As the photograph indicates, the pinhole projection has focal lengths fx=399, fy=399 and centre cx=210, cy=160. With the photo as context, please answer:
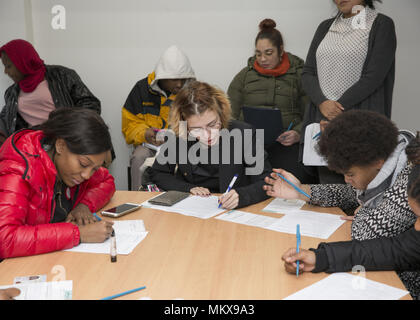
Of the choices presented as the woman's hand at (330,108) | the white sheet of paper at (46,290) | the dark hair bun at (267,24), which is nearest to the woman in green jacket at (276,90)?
the dark hair bun at (267,24)

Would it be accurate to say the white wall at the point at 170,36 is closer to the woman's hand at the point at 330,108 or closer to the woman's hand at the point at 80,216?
the woman's hand at the point at 330,108

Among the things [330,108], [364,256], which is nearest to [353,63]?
[330,108]

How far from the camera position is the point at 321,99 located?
2.51 meters

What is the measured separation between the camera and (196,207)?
6.03 feet

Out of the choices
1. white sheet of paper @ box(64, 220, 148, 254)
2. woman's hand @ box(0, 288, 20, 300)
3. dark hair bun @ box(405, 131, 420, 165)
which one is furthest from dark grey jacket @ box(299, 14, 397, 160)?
woman's hand @ box(0, 288, 20, 300)

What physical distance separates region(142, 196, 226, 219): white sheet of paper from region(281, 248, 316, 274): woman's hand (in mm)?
555

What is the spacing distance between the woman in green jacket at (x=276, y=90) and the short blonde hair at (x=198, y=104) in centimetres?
92

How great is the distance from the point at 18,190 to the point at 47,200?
0.53ft

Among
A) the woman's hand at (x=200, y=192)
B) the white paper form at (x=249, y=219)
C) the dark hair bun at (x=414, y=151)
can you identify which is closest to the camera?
the dark hair bun at (x=414, y=151)

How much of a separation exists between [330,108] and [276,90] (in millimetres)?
788

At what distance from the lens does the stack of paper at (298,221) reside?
1540 millimetres

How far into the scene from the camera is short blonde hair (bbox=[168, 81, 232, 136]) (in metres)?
2.09
